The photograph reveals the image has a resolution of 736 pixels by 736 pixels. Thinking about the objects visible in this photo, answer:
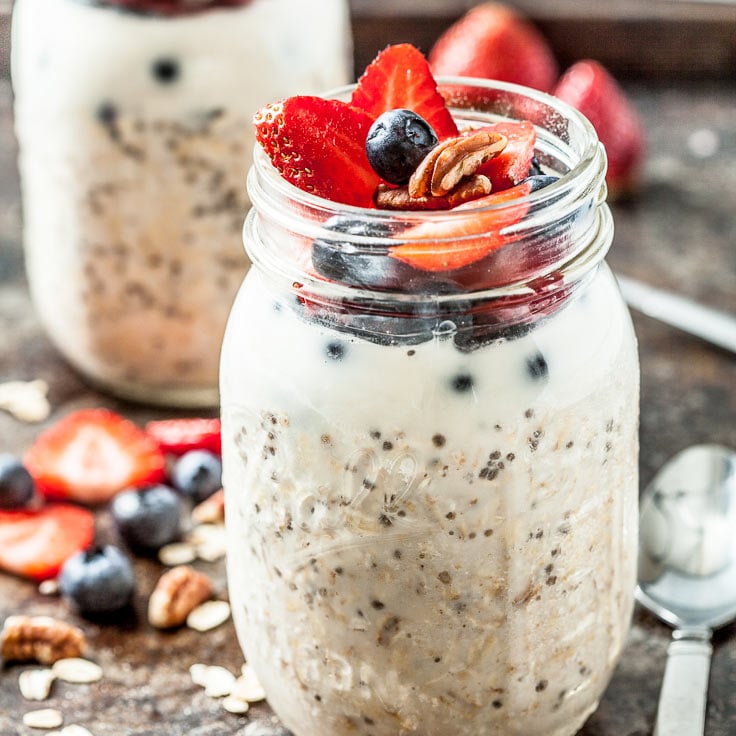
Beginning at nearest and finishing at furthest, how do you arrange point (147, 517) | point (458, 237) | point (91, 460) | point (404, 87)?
1. point (458, 237)
2. point (404, 87)
3. point (147, 517)
4. point (91, 460)

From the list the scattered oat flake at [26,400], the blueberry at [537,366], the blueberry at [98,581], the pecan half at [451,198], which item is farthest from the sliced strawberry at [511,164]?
the scattered oat flake at [26,400]

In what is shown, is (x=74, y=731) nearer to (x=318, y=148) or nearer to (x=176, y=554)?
(x=176, y=554)

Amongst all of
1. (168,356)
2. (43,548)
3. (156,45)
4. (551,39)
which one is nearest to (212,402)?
(168,356)

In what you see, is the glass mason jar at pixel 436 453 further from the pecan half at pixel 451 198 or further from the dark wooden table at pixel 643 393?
the dark wooden table at pixel 643 393

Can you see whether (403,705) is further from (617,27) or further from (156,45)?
(617,27)

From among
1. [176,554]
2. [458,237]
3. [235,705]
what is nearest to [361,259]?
[458,237]
